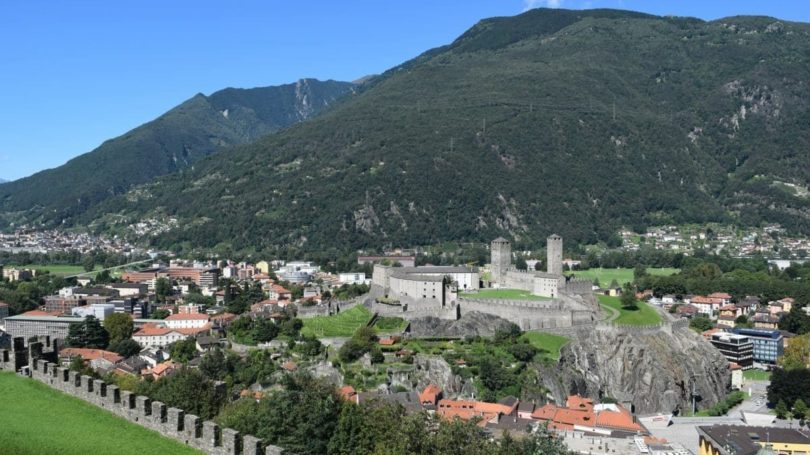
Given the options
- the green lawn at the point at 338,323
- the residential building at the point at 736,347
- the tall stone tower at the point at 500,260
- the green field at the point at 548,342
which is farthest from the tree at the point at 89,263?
the residential building at the point at 736,347

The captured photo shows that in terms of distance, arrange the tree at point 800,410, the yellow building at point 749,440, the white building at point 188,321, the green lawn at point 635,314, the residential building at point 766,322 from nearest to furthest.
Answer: the yellow building at point 749,440 → the tree at point 800,410 → the green lawn at point 635,314 → the white building at point 188,321 → the residential building at point 766,322

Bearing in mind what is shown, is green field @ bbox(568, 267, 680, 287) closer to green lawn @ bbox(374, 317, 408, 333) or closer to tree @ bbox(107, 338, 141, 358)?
green lawn @ bbox(374, 317, 408, 333)

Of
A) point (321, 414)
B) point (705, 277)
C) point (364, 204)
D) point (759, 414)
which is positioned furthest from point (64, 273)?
point (321, 414)

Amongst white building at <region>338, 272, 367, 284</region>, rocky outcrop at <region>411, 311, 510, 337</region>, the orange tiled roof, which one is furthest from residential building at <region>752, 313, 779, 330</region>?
the orange tiled roof

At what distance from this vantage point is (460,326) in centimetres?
7369

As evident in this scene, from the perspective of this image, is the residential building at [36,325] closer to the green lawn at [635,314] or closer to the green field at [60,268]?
the green field at [60,268]

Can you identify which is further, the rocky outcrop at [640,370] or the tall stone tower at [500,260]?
the tall stone tower at [500,260]

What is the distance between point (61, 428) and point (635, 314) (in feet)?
239

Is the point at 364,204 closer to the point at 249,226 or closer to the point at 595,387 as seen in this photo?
the point at 249,226

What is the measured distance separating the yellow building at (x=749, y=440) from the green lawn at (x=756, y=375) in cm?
2848

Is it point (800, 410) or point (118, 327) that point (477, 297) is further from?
point (118, 327)

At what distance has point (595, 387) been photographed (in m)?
69.6

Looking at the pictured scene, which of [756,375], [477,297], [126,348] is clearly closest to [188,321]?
[126,348]

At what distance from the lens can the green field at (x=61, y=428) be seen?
548 inches
